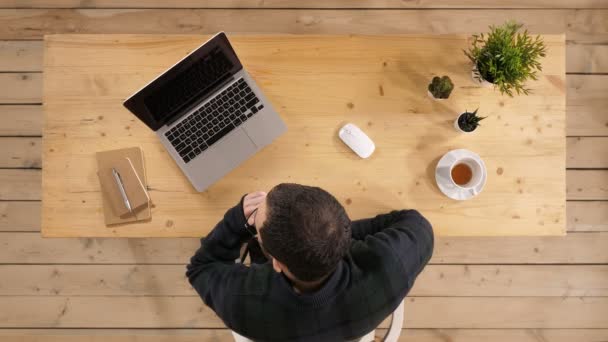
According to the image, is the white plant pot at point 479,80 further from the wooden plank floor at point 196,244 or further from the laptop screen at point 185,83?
the wooden plank floor at point 196,244

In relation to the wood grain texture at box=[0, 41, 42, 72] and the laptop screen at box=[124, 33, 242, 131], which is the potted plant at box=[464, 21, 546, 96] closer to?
the laptop screen at box=[124, 33, 242, 131]

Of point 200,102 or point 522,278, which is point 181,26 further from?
point 522,278

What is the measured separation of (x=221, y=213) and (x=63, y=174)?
1.71 feet

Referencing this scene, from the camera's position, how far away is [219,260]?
4.28 feet

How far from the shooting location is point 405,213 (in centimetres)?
130

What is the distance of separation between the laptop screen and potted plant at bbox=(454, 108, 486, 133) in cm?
71

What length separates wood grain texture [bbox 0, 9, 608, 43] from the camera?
225 centimetres

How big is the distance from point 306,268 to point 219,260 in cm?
42

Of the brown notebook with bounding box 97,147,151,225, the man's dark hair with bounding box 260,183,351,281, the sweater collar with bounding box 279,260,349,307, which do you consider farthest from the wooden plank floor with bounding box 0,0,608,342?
the man's dark hair with bounding box 260,183,351,281

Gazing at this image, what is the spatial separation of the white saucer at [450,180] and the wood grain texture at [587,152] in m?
1.16

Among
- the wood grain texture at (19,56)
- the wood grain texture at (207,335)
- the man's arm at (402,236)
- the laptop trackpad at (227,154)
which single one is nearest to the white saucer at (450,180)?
the man's arm at (402,236)

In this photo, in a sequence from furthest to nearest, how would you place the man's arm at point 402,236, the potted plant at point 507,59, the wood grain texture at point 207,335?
the wood grain texture at point 207,335 < the potted plant at point 507,59 < the man's arm at point 402,236

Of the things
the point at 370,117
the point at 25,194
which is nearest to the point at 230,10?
the point at 370,117

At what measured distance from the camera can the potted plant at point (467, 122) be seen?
1349 millimetres
